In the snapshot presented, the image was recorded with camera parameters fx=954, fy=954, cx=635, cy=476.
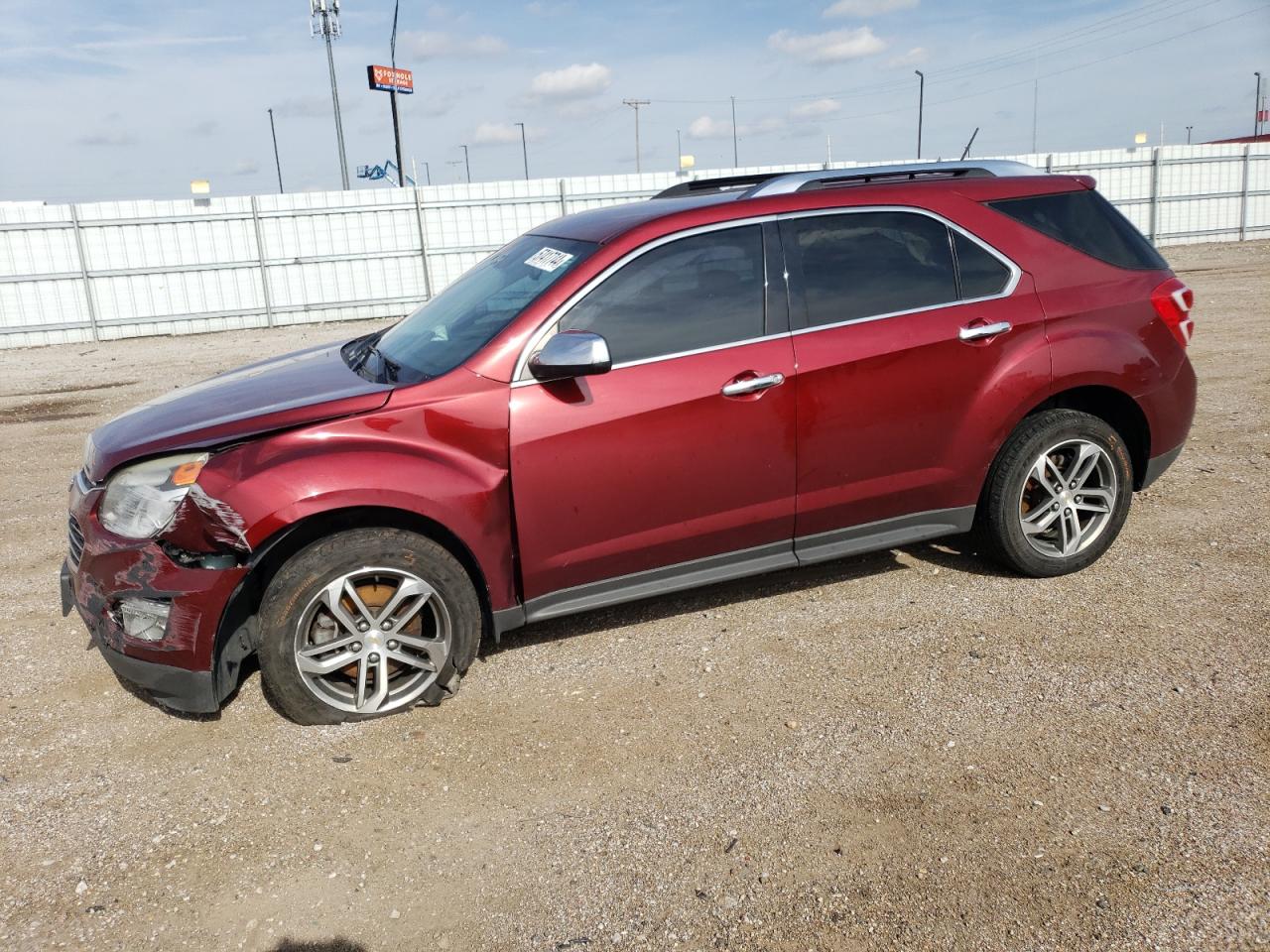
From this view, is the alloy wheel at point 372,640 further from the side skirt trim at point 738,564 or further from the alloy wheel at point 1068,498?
the alloy wheel at point 1068,498

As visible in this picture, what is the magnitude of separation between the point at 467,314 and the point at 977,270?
2268 millimetres

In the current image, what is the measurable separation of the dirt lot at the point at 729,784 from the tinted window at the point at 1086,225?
4.94 ft

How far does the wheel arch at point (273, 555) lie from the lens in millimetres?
3363

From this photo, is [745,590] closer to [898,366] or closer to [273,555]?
[898,366]

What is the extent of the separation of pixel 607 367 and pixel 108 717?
2.42 metres

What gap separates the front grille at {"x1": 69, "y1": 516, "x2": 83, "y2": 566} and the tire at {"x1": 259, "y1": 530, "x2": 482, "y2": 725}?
2.53 feet

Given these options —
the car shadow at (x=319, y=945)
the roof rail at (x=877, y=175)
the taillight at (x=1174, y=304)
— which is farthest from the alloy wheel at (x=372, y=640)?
the taillight at (x=1174, y=304)

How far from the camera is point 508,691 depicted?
3852 millimetres

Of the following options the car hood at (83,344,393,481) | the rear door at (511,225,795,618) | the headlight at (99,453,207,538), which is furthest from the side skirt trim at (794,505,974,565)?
the headlight at (99,453,207,538)

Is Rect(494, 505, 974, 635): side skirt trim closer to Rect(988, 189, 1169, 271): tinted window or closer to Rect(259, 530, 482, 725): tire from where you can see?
Rect(259, 530, 482, 725): tire

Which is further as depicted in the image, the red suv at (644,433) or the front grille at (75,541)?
the front grille at (75,541)

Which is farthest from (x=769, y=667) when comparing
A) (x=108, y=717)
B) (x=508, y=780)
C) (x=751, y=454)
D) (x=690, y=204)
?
(x=108, y=717)

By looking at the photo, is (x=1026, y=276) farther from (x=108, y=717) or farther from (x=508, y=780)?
(x=108, y=717)

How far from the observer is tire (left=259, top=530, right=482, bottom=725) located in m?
3.38
